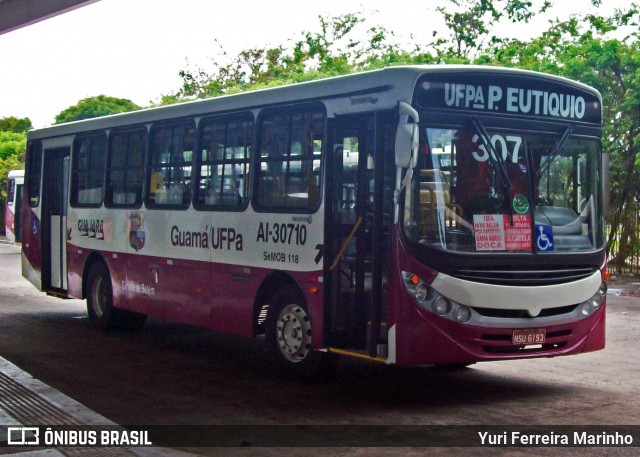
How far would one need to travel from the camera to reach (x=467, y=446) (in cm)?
754

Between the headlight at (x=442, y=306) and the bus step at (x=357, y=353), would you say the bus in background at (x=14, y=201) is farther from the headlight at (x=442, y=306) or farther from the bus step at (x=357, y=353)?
the headlight at (x=442, y=306)

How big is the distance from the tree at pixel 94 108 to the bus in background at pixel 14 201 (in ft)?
101

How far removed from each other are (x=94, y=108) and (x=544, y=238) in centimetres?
6768

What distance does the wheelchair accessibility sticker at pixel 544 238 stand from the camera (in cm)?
926

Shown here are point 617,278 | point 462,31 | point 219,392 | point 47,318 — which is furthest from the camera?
point 462,31

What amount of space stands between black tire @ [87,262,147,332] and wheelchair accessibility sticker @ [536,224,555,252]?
23.0ft

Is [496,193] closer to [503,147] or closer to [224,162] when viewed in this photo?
[503,147]

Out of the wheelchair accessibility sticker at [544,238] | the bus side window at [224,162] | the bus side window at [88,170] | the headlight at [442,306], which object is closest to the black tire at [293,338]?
the bus side window at [224,162]

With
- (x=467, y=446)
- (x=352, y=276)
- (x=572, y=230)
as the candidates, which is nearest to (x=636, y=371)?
(x=572, y=230)

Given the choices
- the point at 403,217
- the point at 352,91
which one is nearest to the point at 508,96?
the point at 352,91

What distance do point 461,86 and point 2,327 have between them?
862 centimetres

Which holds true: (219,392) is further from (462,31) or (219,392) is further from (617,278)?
(462,31)

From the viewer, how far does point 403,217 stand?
8.88m

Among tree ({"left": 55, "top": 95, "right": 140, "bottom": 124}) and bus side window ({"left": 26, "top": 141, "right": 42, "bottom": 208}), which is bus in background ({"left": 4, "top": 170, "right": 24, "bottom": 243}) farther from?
tree ({"left": 55, "top": 95, "right": 140, "bottom": 124})
